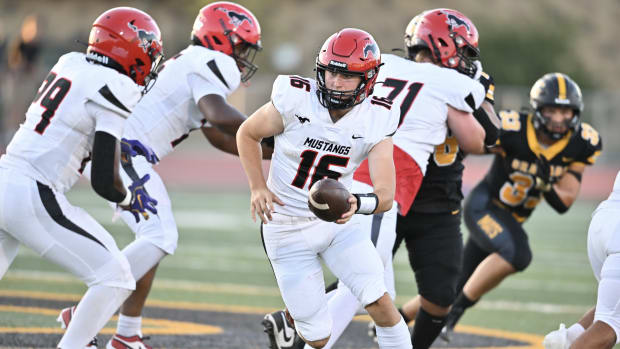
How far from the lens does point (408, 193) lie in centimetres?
518

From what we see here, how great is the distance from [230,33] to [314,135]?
1.78 meters

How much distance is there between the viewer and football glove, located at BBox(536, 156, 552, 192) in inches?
259

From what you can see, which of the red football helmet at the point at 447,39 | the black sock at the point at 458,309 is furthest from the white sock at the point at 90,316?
the black sock at the point at 458,309

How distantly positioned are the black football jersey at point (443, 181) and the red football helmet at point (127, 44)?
1.71 metres

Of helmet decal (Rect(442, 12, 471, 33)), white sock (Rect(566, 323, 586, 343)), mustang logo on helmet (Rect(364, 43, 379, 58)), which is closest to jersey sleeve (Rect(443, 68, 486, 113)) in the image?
helmet decal (Rect(442, 12, 471, 33))

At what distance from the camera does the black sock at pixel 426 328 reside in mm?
5289

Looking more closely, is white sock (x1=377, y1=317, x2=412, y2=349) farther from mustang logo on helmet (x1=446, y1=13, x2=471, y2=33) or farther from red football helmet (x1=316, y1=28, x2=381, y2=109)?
mustang logo on helmet (x1=446, y1=13, x2=471, y2=33)

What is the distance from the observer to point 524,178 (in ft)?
21.9

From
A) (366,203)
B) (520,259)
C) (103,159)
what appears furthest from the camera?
(520,259)

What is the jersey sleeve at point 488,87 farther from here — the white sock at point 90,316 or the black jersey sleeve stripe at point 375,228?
the white sock at point 90,316

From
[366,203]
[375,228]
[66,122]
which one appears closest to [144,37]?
[66,122]

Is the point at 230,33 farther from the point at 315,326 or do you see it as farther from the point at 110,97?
the point at 315,326

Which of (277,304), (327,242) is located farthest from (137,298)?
(277,304)

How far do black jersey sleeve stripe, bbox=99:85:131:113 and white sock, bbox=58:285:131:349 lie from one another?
2.68 ft
